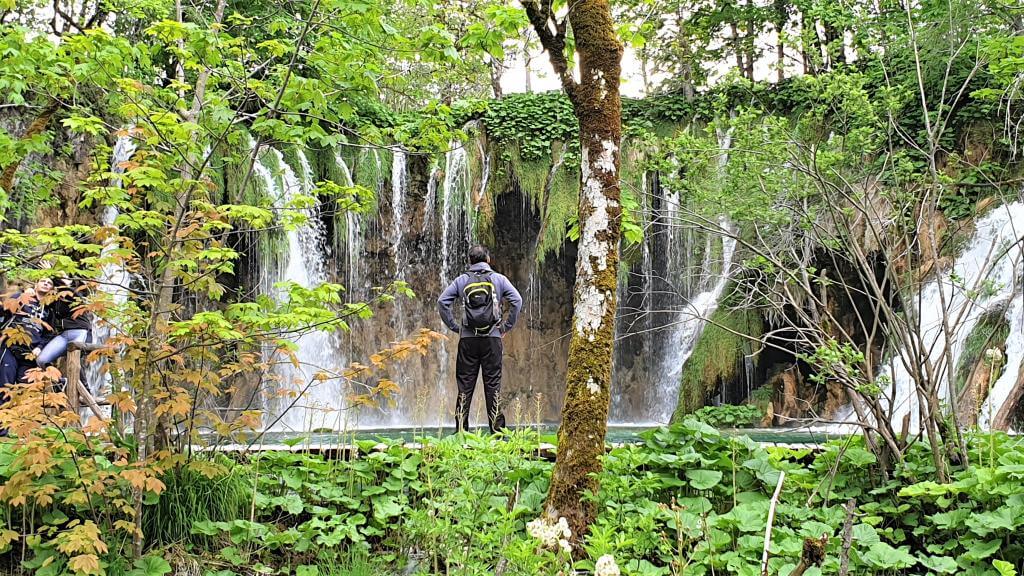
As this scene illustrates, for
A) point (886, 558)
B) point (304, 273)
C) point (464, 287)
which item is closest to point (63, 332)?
point (464, 287)

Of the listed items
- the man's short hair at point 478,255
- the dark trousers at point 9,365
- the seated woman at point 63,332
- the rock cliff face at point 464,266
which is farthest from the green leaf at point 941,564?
the rock cliff face at point 464,266

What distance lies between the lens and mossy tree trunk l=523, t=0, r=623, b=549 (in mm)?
3508

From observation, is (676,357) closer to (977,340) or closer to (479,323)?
(977,340)

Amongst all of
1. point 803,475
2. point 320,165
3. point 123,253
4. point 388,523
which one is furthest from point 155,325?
point 320,165

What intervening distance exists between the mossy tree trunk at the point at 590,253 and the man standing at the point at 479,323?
2.46m

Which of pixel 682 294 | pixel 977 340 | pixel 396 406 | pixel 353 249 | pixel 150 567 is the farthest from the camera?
pixel 353 249

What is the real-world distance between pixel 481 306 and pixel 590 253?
102 inches

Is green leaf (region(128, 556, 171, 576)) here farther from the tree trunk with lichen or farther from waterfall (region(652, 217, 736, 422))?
waterfall (region(652, 217, 736, 422))

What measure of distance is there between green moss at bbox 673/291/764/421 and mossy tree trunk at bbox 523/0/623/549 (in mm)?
8549

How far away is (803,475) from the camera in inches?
149

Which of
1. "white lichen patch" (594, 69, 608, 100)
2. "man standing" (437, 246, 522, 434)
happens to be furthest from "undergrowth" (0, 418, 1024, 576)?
"man standing" (437, 246, 522, 434)

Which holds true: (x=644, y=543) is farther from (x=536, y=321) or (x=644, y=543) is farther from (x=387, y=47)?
(x=536, y=321)

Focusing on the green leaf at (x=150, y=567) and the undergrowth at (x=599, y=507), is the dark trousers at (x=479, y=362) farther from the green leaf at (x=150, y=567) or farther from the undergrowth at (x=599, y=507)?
the green leaf at (x=150, y=567)

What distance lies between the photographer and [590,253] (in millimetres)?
3631
